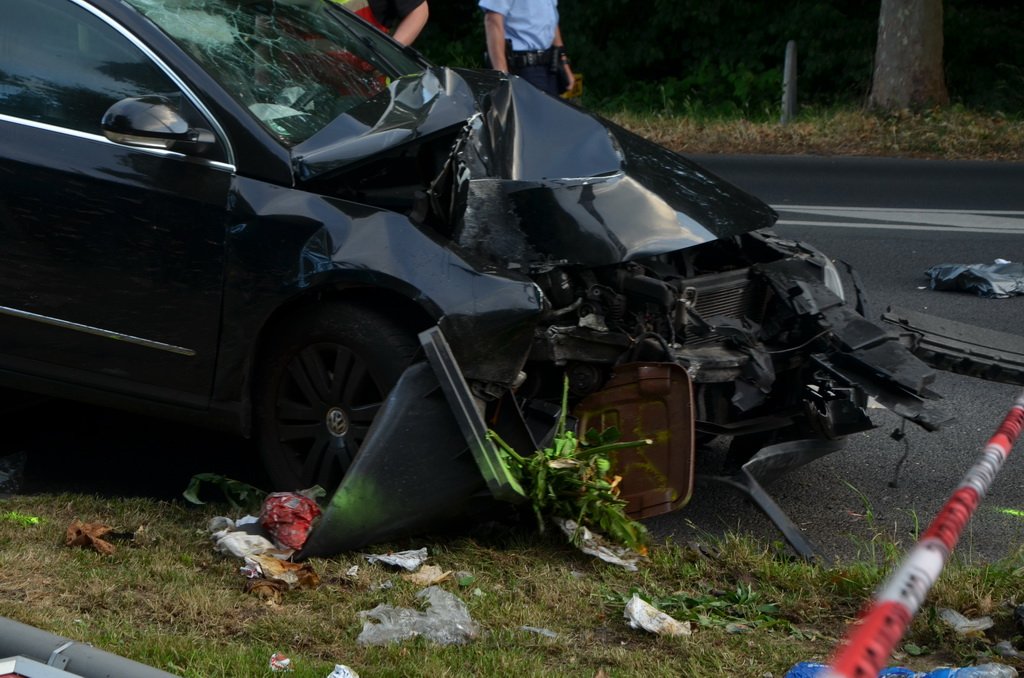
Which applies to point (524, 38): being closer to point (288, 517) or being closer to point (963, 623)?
point (288, 517)

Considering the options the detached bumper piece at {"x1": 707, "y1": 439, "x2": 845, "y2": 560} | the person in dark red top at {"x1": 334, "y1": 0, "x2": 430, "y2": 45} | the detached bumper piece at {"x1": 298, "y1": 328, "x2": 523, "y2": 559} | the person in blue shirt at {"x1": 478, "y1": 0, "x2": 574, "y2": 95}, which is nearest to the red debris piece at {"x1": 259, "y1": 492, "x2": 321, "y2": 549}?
the detached bumper piece at {"x1": 298, "y1": 328, "x2": 523, "y2": 559}

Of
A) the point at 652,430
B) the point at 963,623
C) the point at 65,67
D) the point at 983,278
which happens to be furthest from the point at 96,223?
the point at 983,278

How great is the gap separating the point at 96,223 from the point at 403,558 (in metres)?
1.55

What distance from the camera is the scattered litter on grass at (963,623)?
3480 mm

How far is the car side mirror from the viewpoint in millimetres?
4223

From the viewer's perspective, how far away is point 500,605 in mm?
3705

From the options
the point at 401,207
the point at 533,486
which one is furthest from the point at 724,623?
the point at 401,207

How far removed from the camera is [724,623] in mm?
3590

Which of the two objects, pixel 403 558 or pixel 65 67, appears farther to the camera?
pixel 65 67

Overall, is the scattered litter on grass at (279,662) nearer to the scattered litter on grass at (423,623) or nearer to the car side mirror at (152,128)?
the scattered litter on grass at (423,623)

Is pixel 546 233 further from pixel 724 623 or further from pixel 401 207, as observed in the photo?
pixel 724 623

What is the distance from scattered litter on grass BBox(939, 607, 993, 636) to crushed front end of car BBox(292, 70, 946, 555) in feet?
1.92

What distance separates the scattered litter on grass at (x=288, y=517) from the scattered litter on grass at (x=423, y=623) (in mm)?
493

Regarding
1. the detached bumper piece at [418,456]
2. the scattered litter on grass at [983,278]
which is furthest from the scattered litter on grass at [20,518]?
the scattered litter on grass at [983,278]
